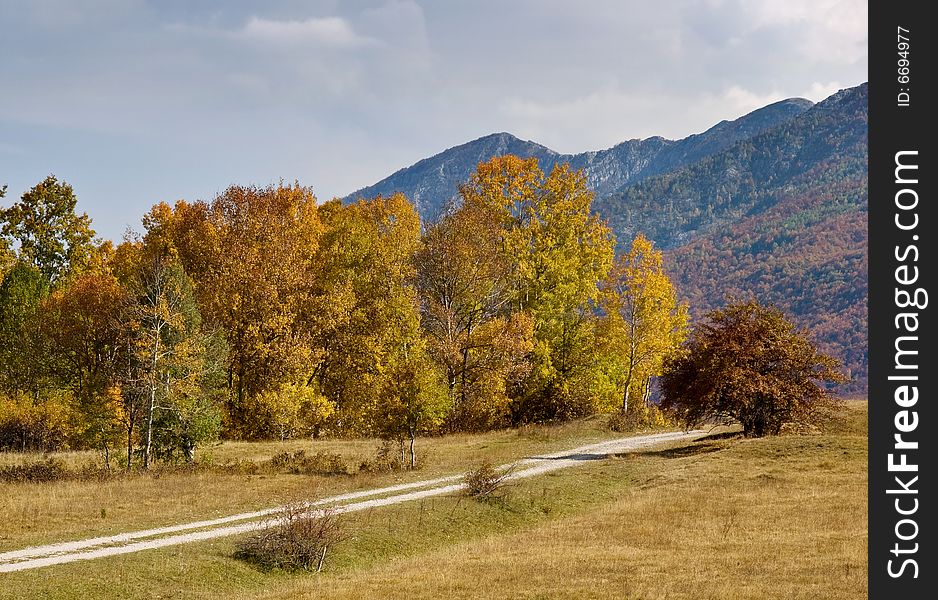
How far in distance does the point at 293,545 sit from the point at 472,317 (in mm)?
32304

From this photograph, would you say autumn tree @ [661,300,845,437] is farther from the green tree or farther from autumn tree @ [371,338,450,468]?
the green tree

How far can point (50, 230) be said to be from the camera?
6025cm

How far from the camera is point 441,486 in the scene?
31.3 metres

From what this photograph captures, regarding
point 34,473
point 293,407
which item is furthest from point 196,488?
point 293,407

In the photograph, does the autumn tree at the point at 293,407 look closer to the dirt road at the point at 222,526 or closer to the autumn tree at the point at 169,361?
the autumn tree at the point at 169,361

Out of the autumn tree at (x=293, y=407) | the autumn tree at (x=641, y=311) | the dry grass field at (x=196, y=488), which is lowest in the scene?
the dry grass field at (x=196, y=488)

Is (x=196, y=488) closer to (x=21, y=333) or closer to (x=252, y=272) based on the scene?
(x=252, y=272)

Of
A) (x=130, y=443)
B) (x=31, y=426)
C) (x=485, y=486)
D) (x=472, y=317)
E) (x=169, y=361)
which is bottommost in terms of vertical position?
(x=485, y=486)

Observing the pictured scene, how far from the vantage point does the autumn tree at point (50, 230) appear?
59438 mm

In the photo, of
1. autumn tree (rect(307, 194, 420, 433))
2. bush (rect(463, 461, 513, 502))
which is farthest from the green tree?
bush (rect(463, 461, 513, 502))

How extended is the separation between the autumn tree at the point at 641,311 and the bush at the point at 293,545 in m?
33.5

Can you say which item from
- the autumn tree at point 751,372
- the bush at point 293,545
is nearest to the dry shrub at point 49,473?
the bush at point 293,545

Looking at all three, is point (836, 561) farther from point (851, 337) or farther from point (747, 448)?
point (851, 337)

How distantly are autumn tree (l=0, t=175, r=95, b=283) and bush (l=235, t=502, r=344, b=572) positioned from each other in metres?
43.2
